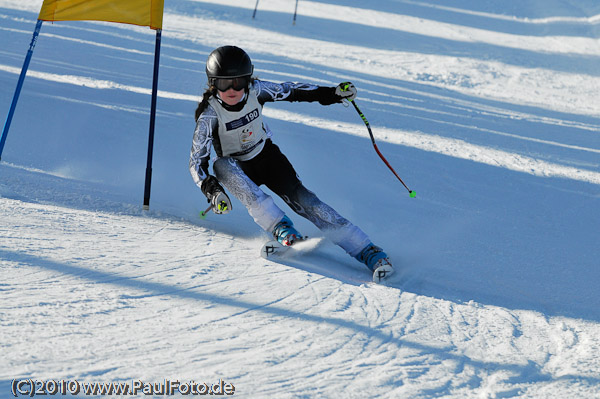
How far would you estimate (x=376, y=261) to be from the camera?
4.18 m

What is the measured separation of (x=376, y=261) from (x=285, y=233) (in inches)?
24.7

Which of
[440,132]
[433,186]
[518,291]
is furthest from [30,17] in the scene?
[518,291]

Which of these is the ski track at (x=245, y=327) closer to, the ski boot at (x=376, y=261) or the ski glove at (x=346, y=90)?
Result: the ski boot at (x=376, y=261)

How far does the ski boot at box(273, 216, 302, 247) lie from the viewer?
4.26 meters

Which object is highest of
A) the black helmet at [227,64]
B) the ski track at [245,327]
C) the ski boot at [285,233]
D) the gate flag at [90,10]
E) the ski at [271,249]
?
the gate flag at [90,10]

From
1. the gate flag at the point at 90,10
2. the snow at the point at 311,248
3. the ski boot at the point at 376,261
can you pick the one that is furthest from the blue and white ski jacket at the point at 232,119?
the ski boot at the point at 376,261

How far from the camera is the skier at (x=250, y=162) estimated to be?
430 cm

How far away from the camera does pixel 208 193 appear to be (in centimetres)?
423

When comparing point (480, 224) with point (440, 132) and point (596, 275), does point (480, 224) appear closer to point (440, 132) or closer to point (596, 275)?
point (596, 275)

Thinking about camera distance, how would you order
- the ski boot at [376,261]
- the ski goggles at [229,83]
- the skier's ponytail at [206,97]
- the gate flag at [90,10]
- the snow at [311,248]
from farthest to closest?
1. the gate flag at [90,10]
2. the skier's ponytail at [206,97]
3. the ski goggles at [229,83]
4. the ski boot at [376,261]
5. the snow at [311,248]

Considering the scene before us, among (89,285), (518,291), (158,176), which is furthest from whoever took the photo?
(158,176)

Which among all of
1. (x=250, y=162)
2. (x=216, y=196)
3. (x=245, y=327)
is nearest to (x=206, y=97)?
(x=250, y=162)

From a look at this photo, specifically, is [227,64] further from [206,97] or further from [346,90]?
[346,90]

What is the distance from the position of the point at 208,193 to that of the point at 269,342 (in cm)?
150
